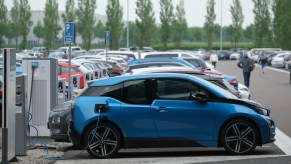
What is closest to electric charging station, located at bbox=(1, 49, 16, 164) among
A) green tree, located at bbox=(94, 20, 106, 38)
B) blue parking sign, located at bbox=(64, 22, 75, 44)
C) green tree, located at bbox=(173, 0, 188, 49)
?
blue parking sign, located at bbox=(64, 22, 75, 44)

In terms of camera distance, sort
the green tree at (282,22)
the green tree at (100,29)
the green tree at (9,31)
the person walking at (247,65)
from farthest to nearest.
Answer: the green tree at (100,29)
the green tree at (282,22)
the green tree at (9,31)
the person walking at (247,65)

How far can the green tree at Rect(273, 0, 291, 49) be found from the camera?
296 ft

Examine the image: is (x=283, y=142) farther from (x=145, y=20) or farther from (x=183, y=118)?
(x=145, y=20)

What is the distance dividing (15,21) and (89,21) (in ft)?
28.3

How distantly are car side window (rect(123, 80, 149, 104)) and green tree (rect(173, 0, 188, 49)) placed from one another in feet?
284

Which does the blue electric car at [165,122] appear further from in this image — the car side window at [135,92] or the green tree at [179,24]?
the green tree at [179,24]

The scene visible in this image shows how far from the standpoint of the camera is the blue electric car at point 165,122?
40.2 ft

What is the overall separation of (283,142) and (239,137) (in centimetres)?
224

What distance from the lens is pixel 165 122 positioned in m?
12.3

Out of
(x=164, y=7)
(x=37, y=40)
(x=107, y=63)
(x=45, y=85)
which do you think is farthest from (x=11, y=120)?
(x=37, y=40)

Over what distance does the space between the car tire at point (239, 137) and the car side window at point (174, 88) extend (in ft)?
2.53

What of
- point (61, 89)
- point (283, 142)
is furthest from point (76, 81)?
point (283, 142)

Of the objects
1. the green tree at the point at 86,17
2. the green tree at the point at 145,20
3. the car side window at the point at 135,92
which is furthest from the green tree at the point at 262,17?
the car side window at the point at 135,92

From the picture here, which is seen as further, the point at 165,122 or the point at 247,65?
the point at 247,65
